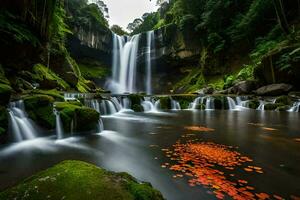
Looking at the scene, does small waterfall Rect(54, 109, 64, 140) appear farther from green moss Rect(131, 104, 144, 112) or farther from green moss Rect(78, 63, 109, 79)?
green moss Rect(78, 63, 109, 79)

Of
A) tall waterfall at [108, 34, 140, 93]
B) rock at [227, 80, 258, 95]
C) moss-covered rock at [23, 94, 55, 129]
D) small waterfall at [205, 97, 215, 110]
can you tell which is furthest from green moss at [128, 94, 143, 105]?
tall waterfall at [108, 34, 140, 93]

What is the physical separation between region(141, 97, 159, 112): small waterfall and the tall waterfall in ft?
61.6

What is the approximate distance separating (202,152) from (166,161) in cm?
100

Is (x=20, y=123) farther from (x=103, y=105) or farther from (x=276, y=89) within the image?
(x=276, y=89)

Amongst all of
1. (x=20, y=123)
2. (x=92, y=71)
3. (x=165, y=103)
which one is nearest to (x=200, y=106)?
(x=165, y=103)

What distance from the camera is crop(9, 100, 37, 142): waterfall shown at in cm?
619

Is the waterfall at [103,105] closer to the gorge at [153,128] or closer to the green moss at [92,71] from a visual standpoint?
the gorge at [153,128]

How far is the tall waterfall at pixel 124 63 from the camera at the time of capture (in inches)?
1375

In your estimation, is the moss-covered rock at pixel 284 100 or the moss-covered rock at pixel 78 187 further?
the moss-covered rock at pixel 284 100

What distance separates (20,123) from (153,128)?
13.7 feet

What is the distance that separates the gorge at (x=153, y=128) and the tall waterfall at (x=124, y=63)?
10.9 m

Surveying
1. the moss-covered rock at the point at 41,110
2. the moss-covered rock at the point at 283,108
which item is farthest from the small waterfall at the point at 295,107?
the moss-covered rock at the point at 41,110

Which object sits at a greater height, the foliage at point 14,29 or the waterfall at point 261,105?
the foliage at point 14,29

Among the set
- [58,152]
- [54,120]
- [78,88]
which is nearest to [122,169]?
[58,152]
